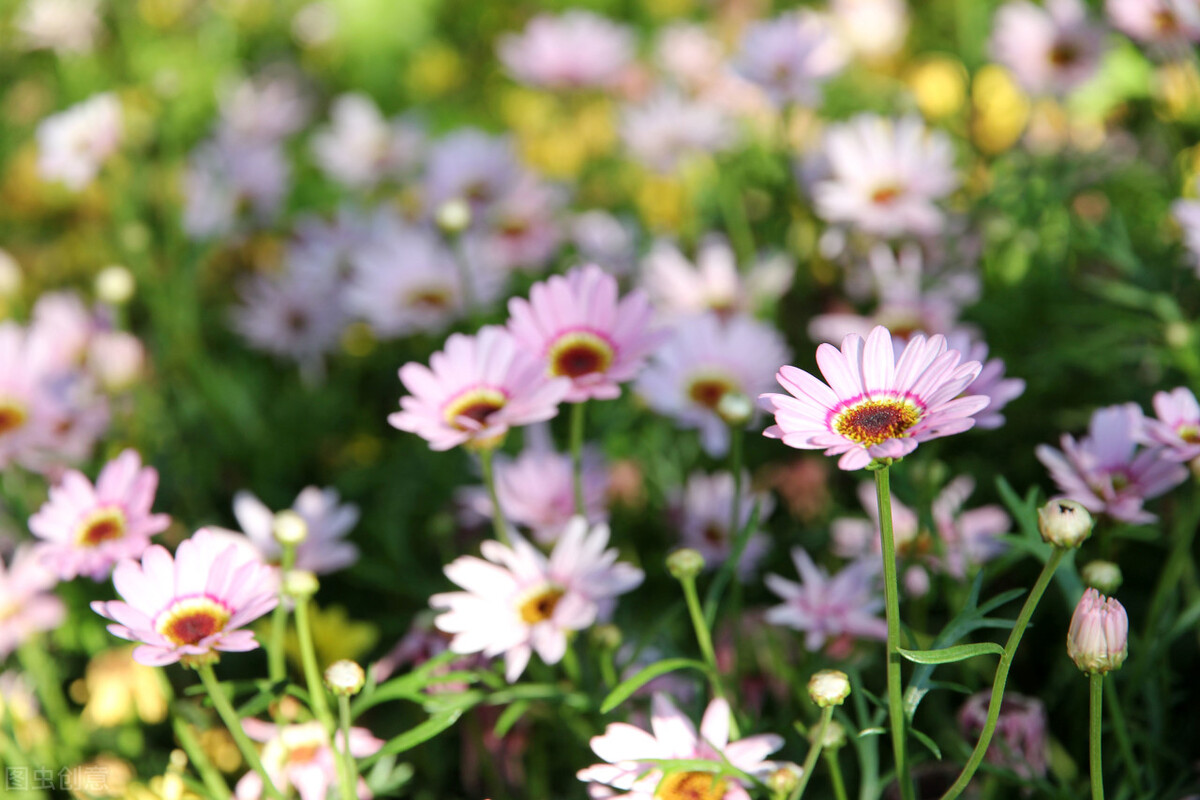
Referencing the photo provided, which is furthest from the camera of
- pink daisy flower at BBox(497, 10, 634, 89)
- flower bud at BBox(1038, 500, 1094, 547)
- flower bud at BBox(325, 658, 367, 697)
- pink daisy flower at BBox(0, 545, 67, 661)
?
pink daisy flower at BBox(497, 10, 634, 89)

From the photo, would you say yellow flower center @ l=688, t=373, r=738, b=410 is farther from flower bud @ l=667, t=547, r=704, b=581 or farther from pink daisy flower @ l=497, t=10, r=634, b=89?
pink daisy flower @ l=497, t=10, r=634, b=89

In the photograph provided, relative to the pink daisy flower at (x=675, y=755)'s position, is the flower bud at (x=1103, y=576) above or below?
above

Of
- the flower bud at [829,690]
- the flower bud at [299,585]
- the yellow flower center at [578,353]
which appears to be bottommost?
the flower bud at [829,690]

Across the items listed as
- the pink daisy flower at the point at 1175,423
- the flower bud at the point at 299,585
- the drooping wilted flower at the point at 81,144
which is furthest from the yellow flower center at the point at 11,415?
the pink daisy flower at the point at 1175,423

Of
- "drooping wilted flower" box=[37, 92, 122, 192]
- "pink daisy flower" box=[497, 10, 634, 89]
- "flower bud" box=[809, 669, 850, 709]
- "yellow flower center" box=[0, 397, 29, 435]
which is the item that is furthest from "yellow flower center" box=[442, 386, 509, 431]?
"pink daisy flower" box=[497, 10, 634, 89]

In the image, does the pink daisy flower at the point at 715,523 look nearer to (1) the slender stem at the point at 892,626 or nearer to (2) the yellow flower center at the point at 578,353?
(2) the yellow flower center at the point at 578,353

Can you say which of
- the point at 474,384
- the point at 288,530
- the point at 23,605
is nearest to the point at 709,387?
the point at 474,384
